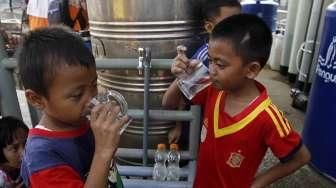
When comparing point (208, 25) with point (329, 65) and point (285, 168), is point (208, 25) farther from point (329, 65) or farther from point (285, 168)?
point (329, 65)

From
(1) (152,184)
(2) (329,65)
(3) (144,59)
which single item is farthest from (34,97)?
(2) (329,65)

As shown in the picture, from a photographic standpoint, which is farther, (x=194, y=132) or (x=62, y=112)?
(x=194, y=132)

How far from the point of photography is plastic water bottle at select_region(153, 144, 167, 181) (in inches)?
67.8

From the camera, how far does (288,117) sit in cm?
432

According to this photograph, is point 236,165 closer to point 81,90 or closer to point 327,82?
point 81,90

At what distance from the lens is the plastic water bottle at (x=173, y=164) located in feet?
5.73

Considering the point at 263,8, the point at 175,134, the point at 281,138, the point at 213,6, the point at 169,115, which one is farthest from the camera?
the point at 263,8

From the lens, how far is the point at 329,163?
9.36 ft

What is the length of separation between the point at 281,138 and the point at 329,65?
173cm

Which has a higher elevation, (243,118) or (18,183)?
(243,118)

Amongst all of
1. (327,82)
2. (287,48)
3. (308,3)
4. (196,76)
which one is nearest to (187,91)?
(196,76)

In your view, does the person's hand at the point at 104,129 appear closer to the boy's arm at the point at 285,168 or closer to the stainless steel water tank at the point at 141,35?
the boy's arm at the point at 285,168

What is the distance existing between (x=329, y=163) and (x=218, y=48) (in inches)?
84.1


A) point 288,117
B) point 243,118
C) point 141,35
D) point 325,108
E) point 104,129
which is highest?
point 141,35
